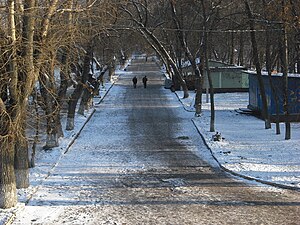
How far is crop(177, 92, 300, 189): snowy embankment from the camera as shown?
15086mm

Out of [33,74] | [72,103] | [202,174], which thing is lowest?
[202,174]

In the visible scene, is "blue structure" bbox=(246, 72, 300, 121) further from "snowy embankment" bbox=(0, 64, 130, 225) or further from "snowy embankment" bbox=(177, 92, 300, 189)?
"snowy embankment" bbox=(0, 64, 130, 225)

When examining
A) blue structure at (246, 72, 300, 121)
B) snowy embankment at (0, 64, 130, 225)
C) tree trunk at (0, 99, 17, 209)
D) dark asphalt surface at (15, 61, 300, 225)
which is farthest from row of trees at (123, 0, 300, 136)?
tree trunk at (0, 99, 17, 209)

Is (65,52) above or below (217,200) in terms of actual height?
above

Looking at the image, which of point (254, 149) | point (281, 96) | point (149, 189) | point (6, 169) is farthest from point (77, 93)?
point (6, 169)

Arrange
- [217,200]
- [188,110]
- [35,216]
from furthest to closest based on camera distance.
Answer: [188,110] → [217,200] → [35,216]

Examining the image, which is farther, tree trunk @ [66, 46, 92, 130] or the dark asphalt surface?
tree trunk @ [66, 46, 92, 130]

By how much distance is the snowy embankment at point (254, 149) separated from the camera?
15086 mm

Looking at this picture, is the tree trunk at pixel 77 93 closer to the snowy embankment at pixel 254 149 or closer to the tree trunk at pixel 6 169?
the snowy embankment at pixel 254 149

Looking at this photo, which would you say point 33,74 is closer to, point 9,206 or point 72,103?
point 9,206

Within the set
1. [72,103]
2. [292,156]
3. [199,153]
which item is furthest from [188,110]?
[292,156]

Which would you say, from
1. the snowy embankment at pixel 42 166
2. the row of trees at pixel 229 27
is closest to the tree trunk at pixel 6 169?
the snowy embankment at pixel 42 166

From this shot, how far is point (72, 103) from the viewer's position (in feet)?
80.1

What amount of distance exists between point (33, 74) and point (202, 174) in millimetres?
6282
